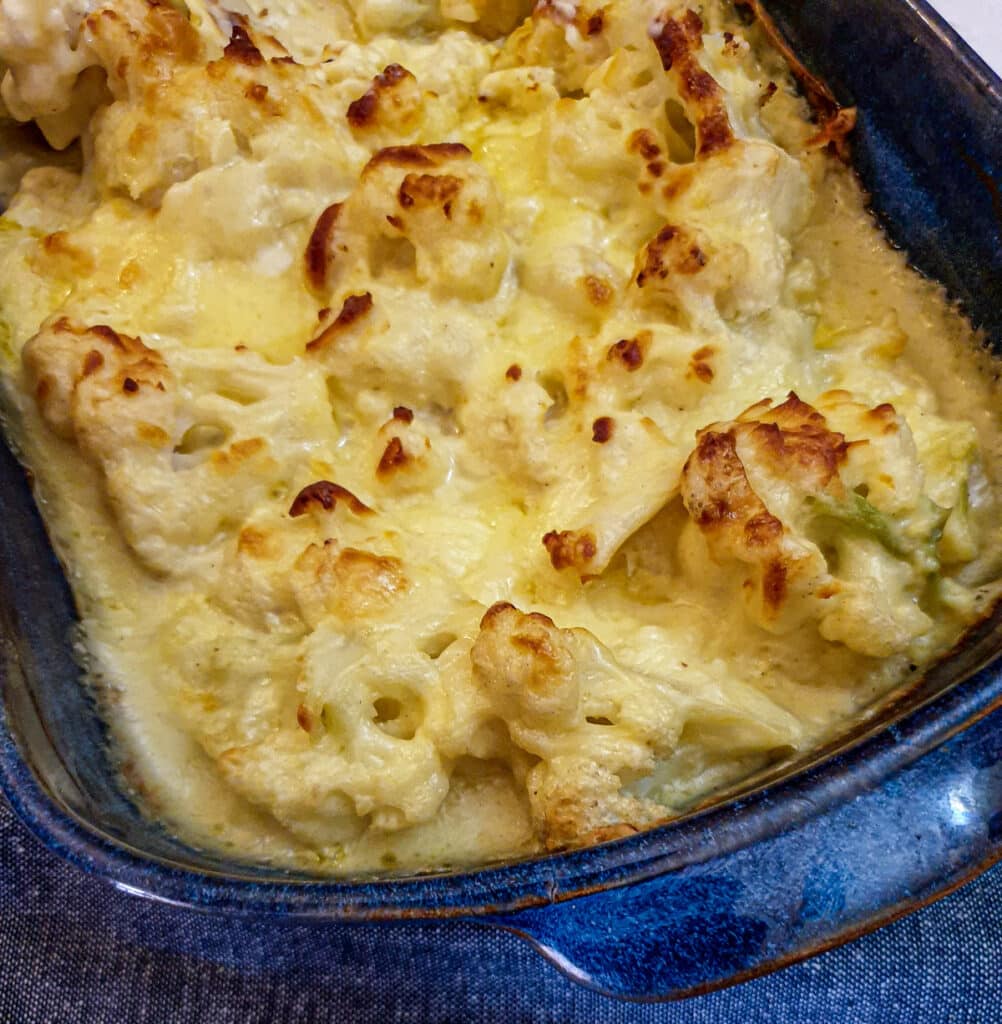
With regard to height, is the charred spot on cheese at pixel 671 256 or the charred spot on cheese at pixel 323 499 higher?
the charred spot on cheese at pixel 671 256

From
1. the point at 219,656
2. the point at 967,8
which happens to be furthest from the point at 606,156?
the point at 967,8

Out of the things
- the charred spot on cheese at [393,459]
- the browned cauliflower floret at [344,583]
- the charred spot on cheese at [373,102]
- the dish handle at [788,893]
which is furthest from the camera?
the charred spot on cheese at [373,102]

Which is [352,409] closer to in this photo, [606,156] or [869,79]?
[606,156]

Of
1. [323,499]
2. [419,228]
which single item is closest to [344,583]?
[323,499]

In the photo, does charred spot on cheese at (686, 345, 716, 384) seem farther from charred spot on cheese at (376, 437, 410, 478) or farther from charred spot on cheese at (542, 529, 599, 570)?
charred spot on cheese at (376, 437, 410, 478)

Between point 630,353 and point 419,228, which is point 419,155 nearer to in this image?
point 419,228

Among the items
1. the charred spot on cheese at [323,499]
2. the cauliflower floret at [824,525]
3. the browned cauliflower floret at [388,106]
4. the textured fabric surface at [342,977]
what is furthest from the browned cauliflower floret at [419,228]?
the textured fabric surface at [342,977]

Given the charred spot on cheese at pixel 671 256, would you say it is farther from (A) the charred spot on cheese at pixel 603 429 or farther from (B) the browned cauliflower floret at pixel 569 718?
(B) the browned cauliflower floret at pixel 569 718
